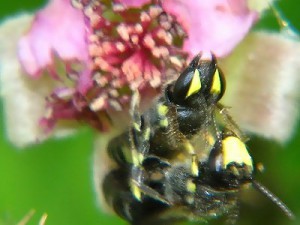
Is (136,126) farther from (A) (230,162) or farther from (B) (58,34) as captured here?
(B) (58,34)

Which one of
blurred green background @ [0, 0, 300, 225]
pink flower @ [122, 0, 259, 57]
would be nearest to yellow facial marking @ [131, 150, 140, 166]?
pink flower @ [122, 0, 259, 57]

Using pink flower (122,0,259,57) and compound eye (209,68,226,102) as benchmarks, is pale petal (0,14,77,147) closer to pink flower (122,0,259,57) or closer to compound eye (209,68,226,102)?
pink flower (122,0,259,57)

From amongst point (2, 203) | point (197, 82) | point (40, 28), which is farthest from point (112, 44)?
point (2, 203)

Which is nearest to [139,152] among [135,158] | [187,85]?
[135,158]

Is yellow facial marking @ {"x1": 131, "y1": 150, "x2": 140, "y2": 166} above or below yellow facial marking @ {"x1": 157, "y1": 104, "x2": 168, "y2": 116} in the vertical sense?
below

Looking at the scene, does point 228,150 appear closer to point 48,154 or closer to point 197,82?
point 197,82

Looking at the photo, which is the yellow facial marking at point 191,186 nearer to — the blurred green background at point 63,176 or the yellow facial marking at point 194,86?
the yellow facial marking at point 194,86
